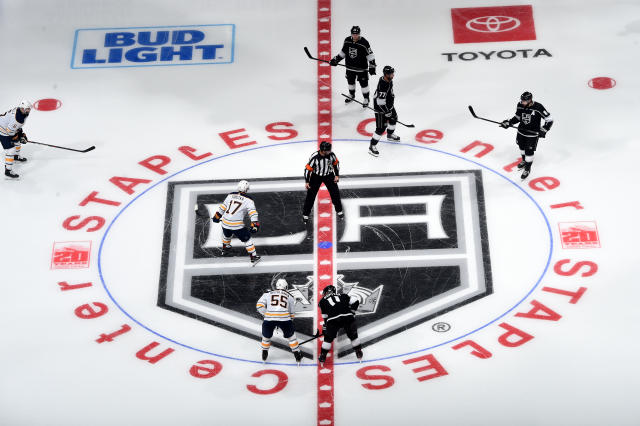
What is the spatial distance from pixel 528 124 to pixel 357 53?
248 centimetres

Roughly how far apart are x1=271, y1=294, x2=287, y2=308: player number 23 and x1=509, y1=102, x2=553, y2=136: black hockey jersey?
378 cm

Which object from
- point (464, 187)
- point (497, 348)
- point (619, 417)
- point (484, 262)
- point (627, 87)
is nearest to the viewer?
point (619, 417)

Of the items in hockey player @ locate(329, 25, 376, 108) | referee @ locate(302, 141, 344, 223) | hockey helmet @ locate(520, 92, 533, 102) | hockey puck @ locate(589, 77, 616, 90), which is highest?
hockey player @ locate(329, 25, 376, 108)

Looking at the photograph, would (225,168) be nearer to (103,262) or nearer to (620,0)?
(103,262)

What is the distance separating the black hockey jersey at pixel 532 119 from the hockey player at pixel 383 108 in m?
1.47

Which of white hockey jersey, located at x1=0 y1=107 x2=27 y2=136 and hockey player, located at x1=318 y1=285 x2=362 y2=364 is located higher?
white hockey jersey, located at x1=0 y1=107 x2=27 y2=136

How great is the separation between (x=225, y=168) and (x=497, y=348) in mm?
4176

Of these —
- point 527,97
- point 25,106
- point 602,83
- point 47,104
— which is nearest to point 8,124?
point 25,106

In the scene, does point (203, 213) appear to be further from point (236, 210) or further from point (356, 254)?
point (356, 254)

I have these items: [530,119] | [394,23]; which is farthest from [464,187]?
[394,23]

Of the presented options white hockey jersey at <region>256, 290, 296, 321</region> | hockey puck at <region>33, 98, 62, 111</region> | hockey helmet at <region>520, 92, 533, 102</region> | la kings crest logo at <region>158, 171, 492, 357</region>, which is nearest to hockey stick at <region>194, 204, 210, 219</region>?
la kings crest logo at <region>158, 171, 492, 357</region>

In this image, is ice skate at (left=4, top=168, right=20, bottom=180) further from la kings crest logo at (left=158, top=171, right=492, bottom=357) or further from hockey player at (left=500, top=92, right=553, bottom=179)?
hockey player at (left=500, top=92, right=553, bottom=179)

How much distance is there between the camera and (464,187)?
1325 cm

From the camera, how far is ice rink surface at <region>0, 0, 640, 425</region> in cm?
1093
